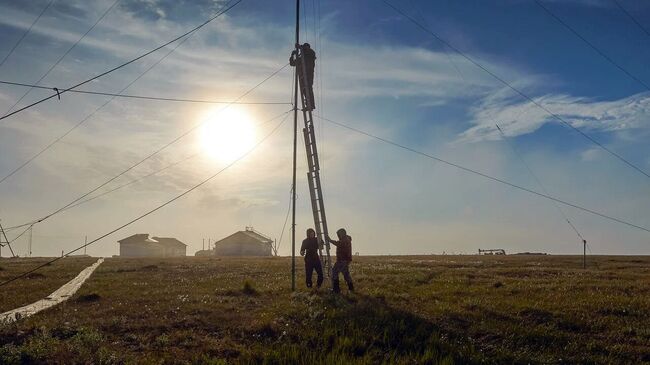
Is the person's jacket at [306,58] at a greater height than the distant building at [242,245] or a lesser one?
greater

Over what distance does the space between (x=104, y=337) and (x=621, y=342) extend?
43.7 feet

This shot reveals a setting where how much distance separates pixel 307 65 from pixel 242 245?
385 feet

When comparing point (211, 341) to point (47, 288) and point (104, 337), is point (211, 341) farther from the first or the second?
point (47, 288)

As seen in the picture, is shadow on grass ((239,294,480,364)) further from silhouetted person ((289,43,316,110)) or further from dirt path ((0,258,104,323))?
silhouetted person ((289,43,316,110))

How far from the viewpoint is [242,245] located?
447 ft

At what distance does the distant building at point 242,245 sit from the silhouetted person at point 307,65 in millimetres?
116213

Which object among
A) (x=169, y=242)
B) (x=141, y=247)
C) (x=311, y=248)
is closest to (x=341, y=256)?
(x=311, y=248)

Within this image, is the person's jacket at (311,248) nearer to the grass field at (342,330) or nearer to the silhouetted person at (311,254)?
the silhouetted person at (311,254)

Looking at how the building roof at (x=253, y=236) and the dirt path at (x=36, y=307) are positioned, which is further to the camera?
the building roof at (x=253, y=236)

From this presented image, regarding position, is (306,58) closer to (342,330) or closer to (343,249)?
(343,249)

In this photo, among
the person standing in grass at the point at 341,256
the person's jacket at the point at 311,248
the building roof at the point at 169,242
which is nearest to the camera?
the person standing in grass at the point at 341,256

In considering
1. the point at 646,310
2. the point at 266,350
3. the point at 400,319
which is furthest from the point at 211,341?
the point at 646,310

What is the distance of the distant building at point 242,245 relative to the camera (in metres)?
136

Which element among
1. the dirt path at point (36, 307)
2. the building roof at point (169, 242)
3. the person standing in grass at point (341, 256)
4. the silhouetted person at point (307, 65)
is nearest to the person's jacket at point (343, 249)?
the person standing in grass at point (341, 256)
